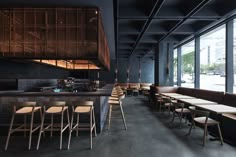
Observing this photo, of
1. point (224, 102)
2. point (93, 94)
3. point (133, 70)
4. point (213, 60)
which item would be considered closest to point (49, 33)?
point (93, 94)

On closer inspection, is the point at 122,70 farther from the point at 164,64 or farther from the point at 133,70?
the point at 164,64

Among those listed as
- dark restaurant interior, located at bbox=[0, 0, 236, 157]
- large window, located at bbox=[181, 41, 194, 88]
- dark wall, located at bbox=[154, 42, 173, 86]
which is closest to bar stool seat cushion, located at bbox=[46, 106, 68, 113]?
dark restaurant interior, located at bbox=[0, 0, 236, 157]

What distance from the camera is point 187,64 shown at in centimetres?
1008

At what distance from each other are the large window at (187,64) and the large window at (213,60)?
94 cm

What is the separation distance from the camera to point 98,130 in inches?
182

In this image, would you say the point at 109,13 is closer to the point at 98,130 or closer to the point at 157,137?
the point at 98,130

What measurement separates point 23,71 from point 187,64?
795 centimetres

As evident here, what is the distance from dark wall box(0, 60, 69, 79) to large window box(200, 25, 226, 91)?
7236mm

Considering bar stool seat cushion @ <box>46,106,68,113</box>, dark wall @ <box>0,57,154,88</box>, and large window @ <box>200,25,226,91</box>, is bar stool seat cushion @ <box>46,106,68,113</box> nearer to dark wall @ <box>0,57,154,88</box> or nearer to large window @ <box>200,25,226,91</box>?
dark wall @ <box>0,57,154,88</box>

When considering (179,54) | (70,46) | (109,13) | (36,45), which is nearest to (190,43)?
(179,54)

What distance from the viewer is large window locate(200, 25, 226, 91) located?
258 inches

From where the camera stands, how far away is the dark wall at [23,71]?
251 inches

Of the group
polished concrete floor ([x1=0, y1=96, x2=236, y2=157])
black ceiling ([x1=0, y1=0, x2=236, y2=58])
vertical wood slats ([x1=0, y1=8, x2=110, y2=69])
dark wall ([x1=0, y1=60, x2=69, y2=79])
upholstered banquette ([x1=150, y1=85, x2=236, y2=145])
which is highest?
black ceiling ([x1=0, y1=0, x2=236, y2=58])

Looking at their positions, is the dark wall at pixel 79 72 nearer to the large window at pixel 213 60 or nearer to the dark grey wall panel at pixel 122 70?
the dark grey wall panel at pixel 122 70
